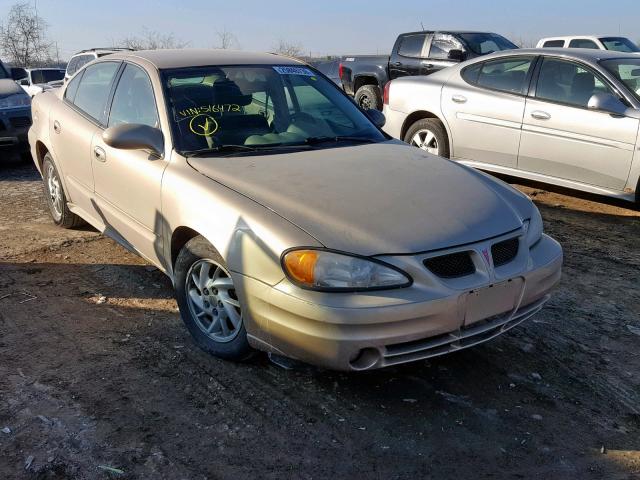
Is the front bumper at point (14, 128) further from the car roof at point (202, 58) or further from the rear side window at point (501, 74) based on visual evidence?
the rear side window at point (501, 74)

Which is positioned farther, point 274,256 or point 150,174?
point 150,174

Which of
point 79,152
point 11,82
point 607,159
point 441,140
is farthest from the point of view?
point 11,82

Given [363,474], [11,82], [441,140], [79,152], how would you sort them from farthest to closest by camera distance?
[11,82] → [441,140] → [79,152] → [363,474]

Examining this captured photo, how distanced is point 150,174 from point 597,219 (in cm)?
450

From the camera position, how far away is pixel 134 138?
12.6 ft

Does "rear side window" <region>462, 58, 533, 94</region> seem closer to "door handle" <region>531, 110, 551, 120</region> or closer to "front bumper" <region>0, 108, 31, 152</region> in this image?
"door handle" <region>531, 110, 551, 120</region>

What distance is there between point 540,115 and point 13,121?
22.6 ft

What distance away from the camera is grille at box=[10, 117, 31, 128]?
30.1ft

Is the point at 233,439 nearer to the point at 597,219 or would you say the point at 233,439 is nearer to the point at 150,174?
the point at 150,174

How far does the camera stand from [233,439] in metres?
2.93

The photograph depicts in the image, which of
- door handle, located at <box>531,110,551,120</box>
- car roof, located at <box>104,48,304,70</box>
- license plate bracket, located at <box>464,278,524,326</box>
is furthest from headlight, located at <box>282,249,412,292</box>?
door handle, located at <box>531,110,551,120</box>

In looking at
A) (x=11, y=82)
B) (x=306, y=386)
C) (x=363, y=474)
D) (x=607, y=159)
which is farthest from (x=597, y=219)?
(x=11, y=82)

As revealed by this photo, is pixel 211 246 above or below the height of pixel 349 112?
below

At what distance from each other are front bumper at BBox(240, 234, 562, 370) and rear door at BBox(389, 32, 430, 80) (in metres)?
10.8
